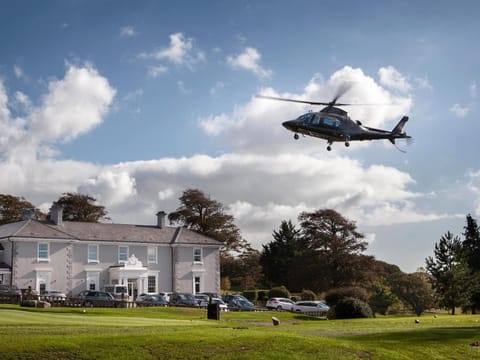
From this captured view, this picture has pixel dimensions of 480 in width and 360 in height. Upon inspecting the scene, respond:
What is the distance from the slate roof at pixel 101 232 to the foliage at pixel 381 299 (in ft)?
62.9

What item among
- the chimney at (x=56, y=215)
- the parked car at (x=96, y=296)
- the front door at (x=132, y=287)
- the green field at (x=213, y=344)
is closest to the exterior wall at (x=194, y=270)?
the front door at (x=132, y=287)

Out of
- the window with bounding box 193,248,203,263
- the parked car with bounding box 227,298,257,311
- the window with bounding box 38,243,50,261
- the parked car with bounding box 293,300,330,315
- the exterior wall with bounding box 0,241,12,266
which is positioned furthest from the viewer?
the window with bounding box 193,248,203,263

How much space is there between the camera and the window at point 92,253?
214ft

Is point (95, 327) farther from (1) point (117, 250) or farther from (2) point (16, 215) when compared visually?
(2) point (16, 215)

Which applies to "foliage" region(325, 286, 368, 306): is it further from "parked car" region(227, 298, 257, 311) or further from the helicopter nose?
the helicopter nose

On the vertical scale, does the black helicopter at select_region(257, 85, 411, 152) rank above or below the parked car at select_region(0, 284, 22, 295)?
above

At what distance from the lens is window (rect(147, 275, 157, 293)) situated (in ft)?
225

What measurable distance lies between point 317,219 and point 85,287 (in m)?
33.5

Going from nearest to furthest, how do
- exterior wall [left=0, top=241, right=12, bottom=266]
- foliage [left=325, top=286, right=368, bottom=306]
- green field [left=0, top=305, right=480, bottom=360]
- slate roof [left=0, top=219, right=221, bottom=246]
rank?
green field [left=0, top=305, right=480, bottom=360]
foliage [left=325, top=286, right=368, bottom=306]
exterior wall [left=0, top=241, right=12, bottom=266]
slate roof [left=0, top=219, right=221, bottom=246]

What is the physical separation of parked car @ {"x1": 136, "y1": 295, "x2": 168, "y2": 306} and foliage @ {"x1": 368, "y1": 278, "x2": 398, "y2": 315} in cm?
2895

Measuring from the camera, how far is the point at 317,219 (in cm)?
8575

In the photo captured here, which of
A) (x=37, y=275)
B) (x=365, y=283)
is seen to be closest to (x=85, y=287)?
(x=37, y=275)

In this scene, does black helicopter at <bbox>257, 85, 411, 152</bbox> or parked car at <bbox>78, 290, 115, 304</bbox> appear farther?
parked car at <bbox>78, 290, 115, 304</bbox>

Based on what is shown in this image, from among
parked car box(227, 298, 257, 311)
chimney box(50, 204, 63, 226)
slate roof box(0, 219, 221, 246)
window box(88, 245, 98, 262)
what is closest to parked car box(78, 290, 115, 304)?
parked car box(227, 298, 257, 311)
